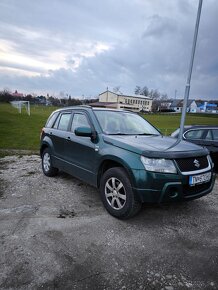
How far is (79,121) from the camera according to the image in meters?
5.19

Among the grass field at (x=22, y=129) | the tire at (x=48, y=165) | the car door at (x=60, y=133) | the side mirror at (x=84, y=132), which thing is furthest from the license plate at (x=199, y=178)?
the grass field at (x=22, y=129)

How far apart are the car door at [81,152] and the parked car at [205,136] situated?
4118mm

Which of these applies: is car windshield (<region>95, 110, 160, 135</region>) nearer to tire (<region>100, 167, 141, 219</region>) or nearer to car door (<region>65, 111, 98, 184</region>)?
car door (<region>65, 111, 98, 184</region>)

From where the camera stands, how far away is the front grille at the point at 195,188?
368cm

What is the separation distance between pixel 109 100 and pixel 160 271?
9349 centimetres

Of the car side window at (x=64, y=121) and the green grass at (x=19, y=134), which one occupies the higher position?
the car side window at (x=64, y=121)

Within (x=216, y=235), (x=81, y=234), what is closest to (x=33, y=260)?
(x=81, y=234)

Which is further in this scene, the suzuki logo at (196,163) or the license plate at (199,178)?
the suzuki logo at (196,163)

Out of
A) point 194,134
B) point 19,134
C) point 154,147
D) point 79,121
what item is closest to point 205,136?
point 194,134

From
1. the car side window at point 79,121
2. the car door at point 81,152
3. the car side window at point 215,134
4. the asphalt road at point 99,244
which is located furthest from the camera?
the car side window at point 215,134

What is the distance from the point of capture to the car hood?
11.7 ft

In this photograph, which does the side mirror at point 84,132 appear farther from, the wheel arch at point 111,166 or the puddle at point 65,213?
the puddle at point 65,213

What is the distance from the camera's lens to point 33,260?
2.93 meters

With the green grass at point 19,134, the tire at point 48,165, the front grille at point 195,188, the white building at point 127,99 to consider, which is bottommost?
the green grass at point 19,134
